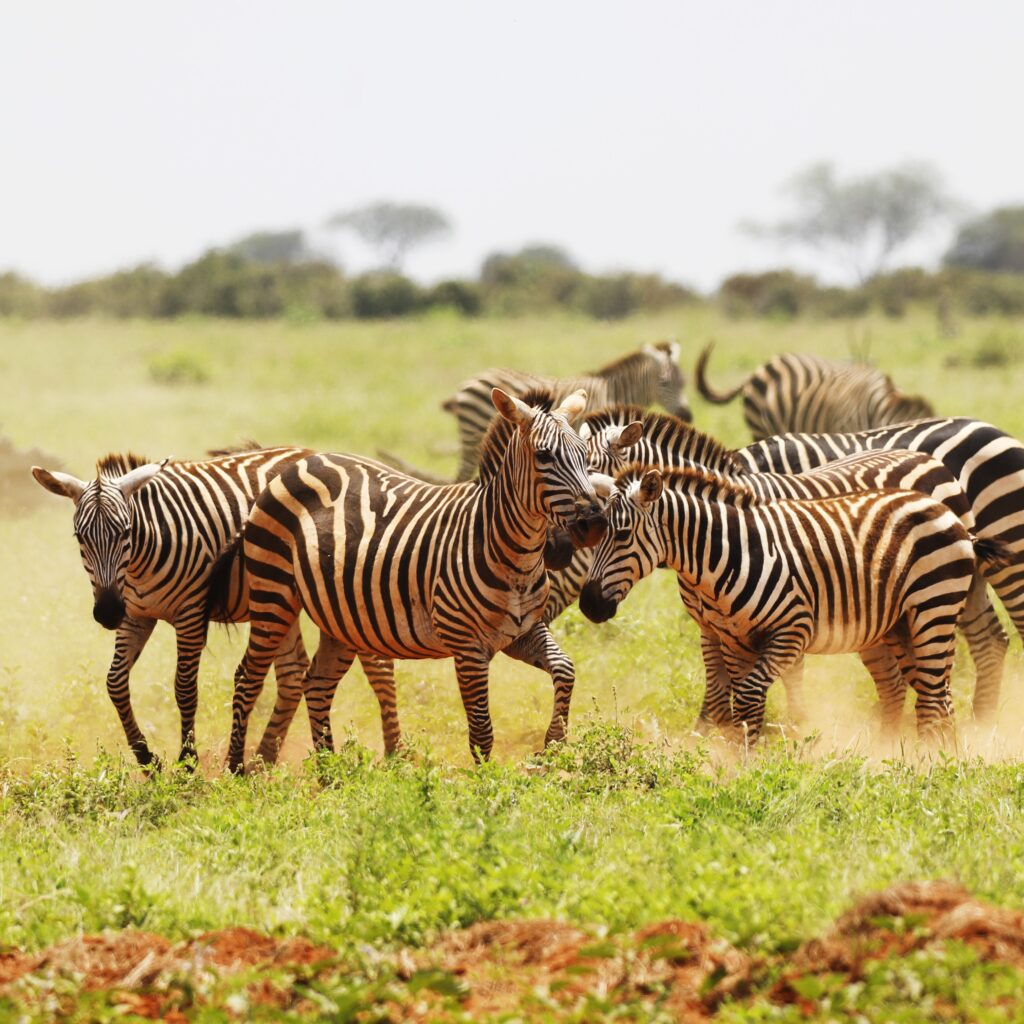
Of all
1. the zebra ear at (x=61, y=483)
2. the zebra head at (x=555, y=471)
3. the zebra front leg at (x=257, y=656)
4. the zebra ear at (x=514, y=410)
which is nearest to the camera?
the zebra head at (x=555, y=471)

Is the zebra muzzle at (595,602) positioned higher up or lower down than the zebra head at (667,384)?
lower down

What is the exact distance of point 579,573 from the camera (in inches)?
371

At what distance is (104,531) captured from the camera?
7.83m

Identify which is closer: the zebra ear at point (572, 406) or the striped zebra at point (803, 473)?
the zebra ear at point (572, 406)

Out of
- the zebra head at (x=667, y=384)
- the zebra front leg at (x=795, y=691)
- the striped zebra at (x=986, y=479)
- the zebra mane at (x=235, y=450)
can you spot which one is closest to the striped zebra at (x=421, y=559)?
the zebra mane at (x=235, y=450)

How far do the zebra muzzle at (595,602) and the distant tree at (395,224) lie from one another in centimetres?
7181

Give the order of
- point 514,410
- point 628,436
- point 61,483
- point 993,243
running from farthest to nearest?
point 993,243
point 628,436
point 61,483
point 514,410

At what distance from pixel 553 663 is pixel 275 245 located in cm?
8101

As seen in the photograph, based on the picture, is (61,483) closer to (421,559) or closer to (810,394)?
(421,559)

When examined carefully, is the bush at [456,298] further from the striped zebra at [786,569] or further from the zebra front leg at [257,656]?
the striped zebra at [786,569]

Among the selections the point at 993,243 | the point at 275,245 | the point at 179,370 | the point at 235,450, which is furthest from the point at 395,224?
Answer: the point at 235,450

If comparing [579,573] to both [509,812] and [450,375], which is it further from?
[450,375]

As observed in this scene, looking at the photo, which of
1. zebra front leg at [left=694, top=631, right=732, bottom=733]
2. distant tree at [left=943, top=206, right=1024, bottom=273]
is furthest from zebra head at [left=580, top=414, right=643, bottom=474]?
distant tree at [left=943, top=206, right=1024, bottom=273]

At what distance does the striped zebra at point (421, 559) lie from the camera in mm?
7242
